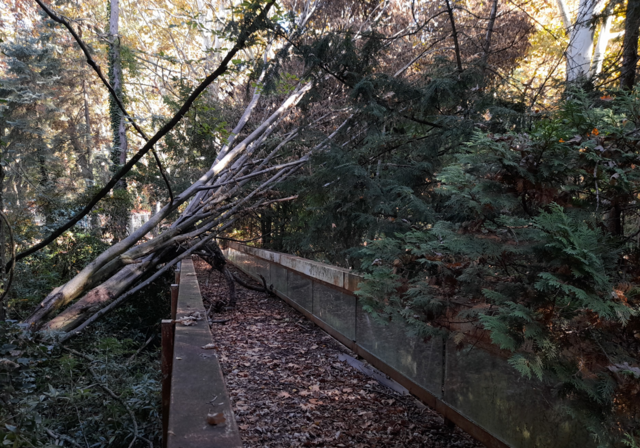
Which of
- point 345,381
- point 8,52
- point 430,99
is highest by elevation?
point 8,52

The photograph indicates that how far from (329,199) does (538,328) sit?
4498mm

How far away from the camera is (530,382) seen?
2.51 meters

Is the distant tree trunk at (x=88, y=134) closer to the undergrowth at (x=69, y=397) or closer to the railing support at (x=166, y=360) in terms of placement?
the undergrowth at (x=69, y=397)

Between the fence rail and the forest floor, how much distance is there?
0.18m

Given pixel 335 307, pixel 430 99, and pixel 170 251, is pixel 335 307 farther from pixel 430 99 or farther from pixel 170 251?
pixel 170 251

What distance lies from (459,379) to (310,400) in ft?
4.92

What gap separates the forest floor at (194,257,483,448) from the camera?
10.6 feet

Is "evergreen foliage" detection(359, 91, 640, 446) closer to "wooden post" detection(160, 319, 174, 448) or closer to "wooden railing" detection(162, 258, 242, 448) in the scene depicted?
"wooden railing" detection(162, 258, 242, 448)

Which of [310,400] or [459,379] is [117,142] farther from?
[459,379]

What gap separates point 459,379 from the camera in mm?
3172

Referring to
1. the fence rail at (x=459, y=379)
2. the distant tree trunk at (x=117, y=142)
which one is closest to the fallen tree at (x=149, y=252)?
the fence rail at (x=459, y=379)

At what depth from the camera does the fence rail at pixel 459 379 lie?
2412mm

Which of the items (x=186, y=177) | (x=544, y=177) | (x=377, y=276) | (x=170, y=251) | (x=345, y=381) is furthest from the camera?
(x=186, y=177)

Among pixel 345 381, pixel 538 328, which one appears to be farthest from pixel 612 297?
pixel 345 381
